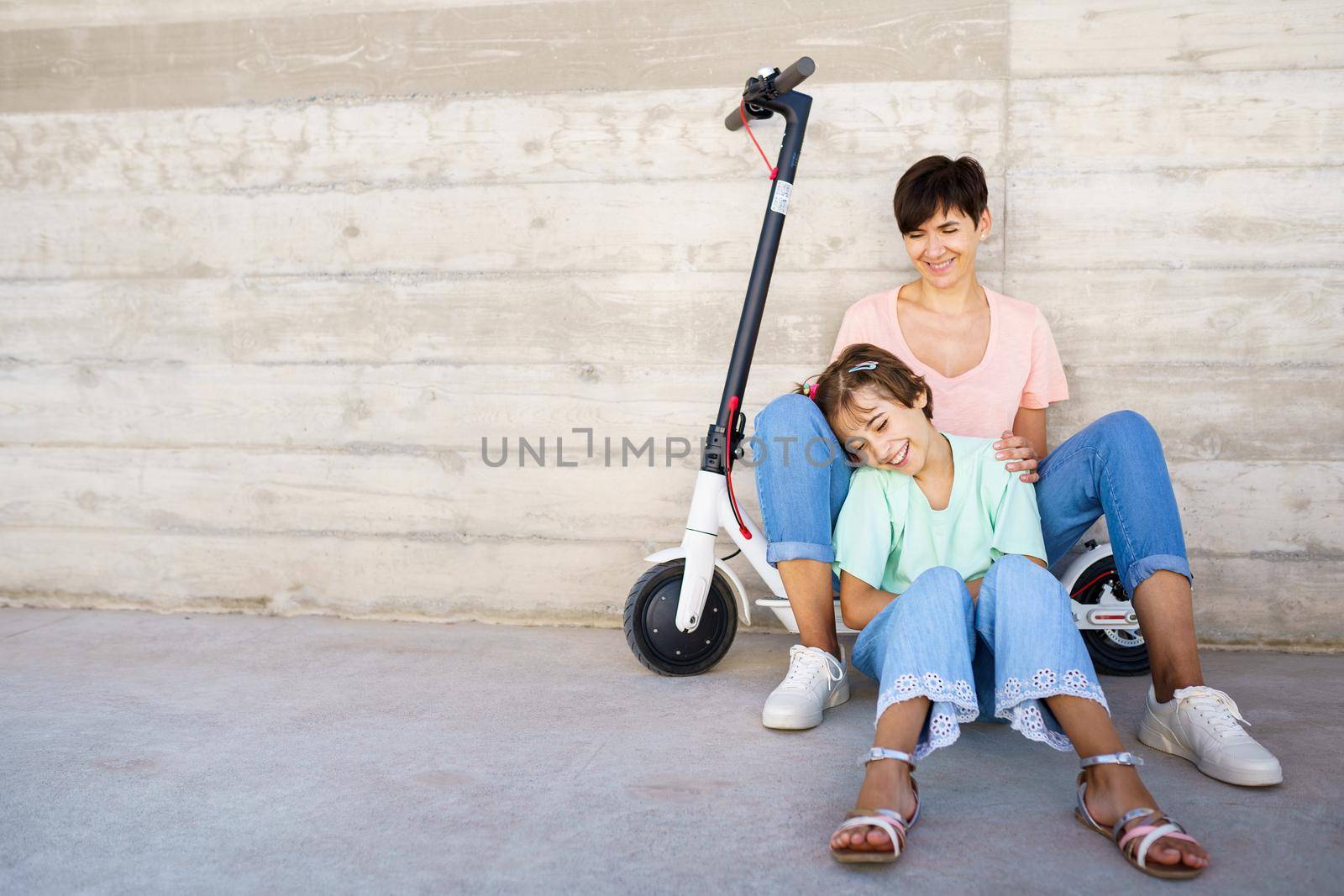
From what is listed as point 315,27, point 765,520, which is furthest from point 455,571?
point 315,27

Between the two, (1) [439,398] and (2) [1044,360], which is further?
(1) [439,398]

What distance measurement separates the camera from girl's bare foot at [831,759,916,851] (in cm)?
112

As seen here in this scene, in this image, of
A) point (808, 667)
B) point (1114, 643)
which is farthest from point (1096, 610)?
point (808, 667)

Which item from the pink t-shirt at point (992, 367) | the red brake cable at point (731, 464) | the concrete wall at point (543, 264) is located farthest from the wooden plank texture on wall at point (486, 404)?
the red brake cable at point (731, 464)

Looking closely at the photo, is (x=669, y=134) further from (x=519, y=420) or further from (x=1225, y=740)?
(x=1225, y=740)

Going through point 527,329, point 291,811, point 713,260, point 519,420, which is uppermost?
point 713,260

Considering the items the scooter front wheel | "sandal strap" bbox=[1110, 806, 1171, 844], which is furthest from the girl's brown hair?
"sandal strap" bbox=[1110, 806, 1171, 844]

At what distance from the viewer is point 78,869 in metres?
1.16

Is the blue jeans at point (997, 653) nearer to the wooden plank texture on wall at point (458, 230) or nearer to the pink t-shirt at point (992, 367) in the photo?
the pink t-shirt at point (992, 367)

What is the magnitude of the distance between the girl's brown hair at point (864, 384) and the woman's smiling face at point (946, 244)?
30 centimetres

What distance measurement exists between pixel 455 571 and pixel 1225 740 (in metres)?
1.57

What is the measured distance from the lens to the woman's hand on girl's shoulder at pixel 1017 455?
159 centimetres

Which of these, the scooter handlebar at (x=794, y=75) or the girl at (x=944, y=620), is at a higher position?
the scooter handlebar at (x=794, y=75)

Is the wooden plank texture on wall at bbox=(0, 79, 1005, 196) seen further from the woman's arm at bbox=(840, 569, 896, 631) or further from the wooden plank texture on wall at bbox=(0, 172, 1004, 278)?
the woman's arm at bbox=(840, 569, 896, 631)
